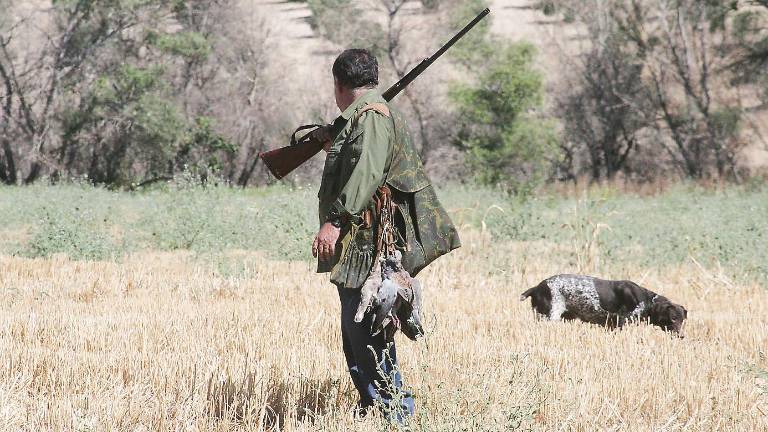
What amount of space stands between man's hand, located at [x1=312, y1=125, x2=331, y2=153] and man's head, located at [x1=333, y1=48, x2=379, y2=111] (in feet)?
0.48

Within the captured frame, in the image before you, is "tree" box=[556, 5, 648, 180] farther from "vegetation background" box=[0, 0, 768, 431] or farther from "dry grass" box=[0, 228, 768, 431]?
"dry grass" box=[0, 228, 768, 431]

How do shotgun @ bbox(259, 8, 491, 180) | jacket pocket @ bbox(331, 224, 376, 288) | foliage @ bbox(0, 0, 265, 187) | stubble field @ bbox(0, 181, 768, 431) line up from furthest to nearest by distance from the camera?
foliage @ bbox(0, 0, 265, 187) < stubble field @ bbox(0, 181, 768, 431) < shotgun @ bbox(259, 8, 491, 180) < jacket pocket @ bbox(331, 224, 376, 288)

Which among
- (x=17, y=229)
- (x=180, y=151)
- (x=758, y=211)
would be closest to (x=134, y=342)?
(x=17, y=229)

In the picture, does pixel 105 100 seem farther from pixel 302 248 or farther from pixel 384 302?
pixel 384 302

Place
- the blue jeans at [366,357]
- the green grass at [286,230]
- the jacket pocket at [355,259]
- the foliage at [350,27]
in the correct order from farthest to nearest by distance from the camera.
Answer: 1. the foliage at [350,27]
2. the green grass at [286,230]
3. the blue jeans at [366,357]
4. the jacket pocket at [355,259]

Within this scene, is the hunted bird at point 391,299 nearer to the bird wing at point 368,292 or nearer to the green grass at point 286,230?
the bird wing at point 368,292

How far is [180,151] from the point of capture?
32.3 meters

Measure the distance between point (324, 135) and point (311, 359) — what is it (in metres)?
1.82

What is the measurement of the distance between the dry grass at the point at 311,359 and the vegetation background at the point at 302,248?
0.09 feet

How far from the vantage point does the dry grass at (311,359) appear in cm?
403

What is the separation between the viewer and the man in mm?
3570

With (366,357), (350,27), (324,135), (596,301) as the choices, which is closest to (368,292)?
(366,357)

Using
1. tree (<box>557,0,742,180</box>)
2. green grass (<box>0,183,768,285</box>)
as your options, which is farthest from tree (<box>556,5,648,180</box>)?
green grass (<box>0,183,768,285</box>)

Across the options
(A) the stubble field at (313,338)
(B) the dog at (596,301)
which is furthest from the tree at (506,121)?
(B) the dog at (596,301)
